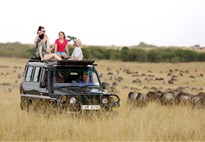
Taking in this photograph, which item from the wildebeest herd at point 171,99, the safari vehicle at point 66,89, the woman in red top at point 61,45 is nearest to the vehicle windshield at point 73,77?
the safari vehicle at point 66,89

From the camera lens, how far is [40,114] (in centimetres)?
1437

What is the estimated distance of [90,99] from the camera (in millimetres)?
14156

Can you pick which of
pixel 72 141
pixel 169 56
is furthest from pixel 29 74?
pixel 169 56

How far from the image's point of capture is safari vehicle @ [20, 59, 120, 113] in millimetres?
14078

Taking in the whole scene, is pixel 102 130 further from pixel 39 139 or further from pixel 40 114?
pixel 40 114

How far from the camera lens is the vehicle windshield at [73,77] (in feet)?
49.0

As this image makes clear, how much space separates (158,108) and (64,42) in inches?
134

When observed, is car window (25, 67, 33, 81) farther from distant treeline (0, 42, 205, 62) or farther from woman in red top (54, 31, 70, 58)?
distant treeline (0, 42, 205, 62)

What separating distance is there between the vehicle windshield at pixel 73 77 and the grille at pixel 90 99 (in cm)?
88

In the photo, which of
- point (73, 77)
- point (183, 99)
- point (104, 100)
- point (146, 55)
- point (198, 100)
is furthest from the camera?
point (146, 55)

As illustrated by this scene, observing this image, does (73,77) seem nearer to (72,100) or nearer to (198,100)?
(72,100)

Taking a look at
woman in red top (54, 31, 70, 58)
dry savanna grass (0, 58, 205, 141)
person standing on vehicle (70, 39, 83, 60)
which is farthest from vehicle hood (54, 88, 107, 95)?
woman in red top (54, 31, 70, 58)

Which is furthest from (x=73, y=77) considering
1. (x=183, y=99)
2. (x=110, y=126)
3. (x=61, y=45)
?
(x=183, y=99)

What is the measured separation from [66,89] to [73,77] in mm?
706
